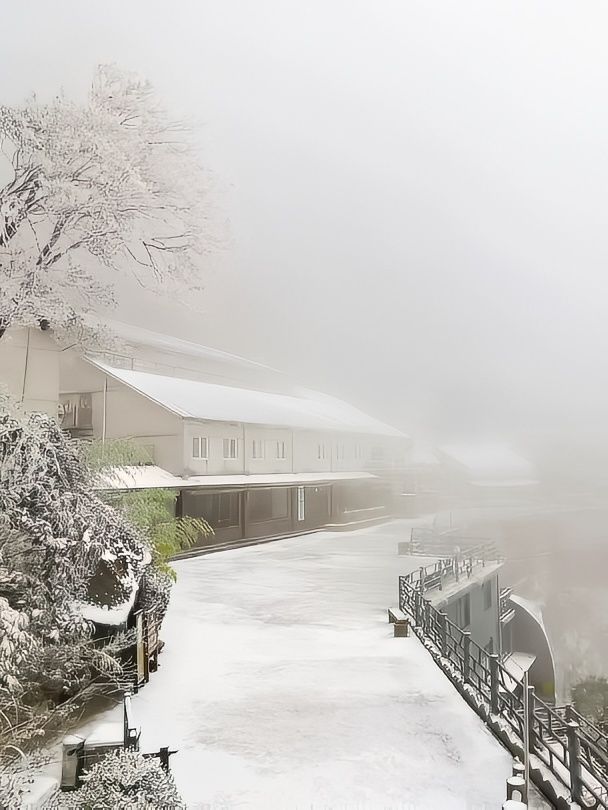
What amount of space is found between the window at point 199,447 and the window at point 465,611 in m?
1.18

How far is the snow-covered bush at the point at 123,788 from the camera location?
204 cm

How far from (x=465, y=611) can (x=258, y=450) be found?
1.06 metres

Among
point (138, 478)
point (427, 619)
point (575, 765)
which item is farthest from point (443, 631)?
point (138, 478)

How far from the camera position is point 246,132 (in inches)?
109

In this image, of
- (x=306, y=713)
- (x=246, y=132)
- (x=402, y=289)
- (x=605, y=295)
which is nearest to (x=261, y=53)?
(x=246, y=132)

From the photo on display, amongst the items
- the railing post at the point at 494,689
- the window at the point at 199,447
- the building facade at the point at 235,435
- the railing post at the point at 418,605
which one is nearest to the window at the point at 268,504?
the building facade at the point at 235,435

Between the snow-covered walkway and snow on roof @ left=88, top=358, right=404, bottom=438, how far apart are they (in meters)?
0.41

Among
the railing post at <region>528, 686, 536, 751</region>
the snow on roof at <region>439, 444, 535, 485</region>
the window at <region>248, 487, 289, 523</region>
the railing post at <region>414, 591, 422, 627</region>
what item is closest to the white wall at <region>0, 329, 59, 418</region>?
the window at <region>248, 487, 289, 523</region>

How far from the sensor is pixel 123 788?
6.76 feet

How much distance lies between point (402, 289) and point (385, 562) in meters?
1.00

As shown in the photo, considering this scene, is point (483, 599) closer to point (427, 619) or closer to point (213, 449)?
point (427, 619)

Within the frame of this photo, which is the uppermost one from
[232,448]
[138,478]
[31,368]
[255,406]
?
[31,368]

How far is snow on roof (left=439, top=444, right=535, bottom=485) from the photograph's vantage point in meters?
2.56

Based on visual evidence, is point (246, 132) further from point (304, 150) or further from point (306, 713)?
point (306, 713)
